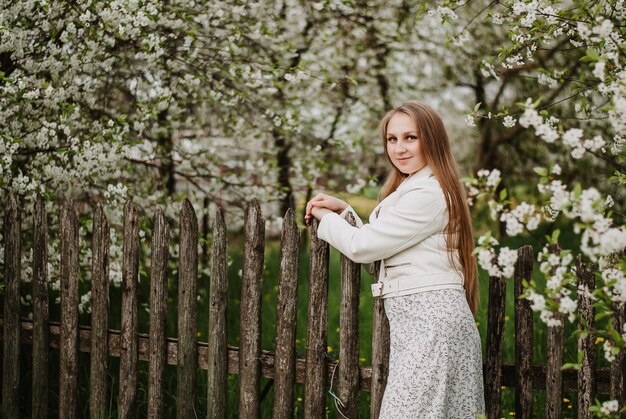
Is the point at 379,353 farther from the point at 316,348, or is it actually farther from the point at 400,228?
the point at 400,228

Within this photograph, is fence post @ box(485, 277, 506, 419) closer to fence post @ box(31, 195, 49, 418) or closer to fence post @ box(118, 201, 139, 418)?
fence post @ box(118, 201, 139, 418)

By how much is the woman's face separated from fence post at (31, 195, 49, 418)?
182cm

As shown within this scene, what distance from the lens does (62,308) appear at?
3375 millimetres

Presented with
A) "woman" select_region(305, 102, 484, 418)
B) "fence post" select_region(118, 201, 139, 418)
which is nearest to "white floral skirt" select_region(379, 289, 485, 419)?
"woman" select_region(305, 102, 484, 418)

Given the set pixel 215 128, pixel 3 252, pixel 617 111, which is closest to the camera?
pixel 617 111

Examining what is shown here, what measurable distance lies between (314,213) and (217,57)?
82.4 inches

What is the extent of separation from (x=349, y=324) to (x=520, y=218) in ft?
Result: 3.55

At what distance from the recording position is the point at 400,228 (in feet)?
8.09

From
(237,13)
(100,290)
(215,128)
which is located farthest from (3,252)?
(215,128)

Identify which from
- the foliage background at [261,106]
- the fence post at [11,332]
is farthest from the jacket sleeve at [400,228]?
the fence post at [11,332]

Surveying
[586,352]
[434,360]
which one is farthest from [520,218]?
[586,352]

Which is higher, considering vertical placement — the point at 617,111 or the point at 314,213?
the point at 617,111

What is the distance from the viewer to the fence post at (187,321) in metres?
3.05

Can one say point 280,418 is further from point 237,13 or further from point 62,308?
point 237,13
